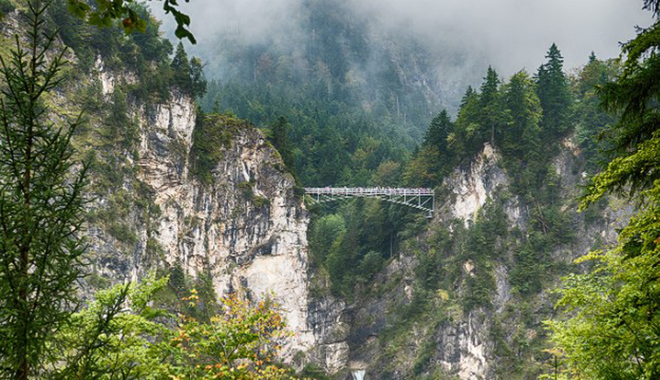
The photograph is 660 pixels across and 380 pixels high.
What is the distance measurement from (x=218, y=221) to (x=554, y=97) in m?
31.5

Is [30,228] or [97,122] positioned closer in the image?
[30,228]

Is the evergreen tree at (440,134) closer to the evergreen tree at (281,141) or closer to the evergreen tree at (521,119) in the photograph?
the evergreen tree at (521,119)

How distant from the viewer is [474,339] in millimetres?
40156

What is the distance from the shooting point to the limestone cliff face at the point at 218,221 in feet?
114

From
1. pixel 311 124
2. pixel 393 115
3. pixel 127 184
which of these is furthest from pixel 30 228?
pixel 393 115

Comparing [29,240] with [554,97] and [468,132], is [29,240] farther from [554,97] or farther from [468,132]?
[554,97]

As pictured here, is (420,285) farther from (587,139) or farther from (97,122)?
(97,122)

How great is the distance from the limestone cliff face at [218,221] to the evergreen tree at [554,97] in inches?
926

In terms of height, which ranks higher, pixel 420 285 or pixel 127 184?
pixel 127 184

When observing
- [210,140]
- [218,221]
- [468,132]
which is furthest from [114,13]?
[468,132]

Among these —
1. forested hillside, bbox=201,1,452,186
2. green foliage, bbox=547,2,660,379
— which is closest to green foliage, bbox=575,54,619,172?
green foliage, bbox=547,2,660,379

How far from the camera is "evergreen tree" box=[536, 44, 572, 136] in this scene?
46156mm

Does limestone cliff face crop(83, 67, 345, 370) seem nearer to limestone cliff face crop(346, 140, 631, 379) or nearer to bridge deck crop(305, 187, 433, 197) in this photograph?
bridge deck crop(305, 187, 433, 197)

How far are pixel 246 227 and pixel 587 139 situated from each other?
97.2 feet
